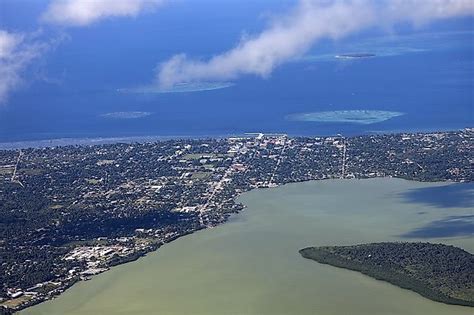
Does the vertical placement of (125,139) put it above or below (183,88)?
below

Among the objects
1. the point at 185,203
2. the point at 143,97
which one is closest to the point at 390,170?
the point at 185,203

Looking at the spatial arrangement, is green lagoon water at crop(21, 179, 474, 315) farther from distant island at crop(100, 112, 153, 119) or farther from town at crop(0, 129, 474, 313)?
distant island at crop(100, 112, 153, 119)

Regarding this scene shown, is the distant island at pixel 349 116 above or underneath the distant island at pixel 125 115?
underneath

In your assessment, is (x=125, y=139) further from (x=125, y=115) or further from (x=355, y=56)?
(x=355, y=56)

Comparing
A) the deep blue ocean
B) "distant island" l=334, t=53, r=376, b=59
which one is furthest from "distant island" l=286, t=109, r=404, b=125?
"distant island" l=334, t=53, r=376, b=59

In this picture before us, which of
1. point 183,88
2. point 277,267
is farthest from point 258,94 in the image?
point 277,267

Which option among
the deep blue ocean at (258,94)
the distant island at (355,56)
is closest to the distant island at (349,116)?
the deep blue ocean at (258,94)

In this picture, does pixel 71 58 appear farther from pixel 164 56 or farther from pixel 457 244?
pixel 457 244

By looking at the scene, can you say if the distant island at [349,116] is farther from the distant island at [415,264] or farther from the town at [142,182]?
the distant island at [415,264]
